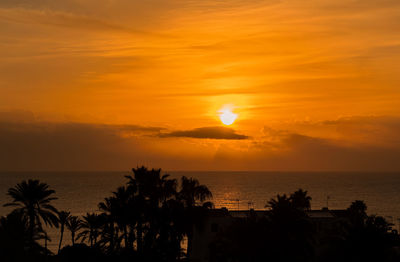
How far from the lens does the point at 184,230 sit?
73688 mm

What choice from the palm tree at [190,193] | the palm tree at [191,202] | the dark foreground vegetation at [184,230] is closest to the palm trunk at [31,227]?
the dark foreground vegetation at [184,230]

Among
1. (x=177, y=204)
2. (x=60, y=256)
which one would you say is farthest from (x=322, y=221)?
(x=60, y=256)

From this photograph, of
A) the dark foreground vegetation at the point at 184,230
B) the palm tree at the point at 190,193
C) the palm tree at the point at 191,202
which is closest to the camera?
the dark foreground vegetation at the point at 184,230

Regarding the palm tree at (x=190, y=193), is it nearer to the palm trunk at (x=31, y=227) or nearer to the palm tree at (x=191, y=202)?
the palm tree at (x=191, y=202)

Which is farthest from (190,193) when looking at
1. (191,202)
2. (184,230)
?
(184,230)

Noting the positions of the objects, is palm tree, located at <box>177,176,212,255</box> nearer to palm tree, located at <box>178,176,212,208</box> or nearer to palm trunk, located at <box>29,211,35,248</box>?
palm tree, located at <box>178,176,212,208</box>

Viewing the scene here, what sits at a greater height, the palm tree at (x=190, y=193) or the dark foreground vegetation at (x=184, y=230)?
the palm tree at (x=190, y=193)

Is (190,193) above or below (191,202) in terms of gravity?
above

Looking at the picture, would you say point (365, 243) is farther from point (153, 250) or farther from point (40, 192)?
point (40, 192)

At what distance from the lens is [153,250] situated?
62.9 m

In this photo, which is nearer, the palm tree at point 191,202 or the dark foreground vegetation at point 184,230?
the dark foreground vegetation at point 184,230

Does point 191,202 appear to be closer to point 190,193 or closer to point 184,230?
point 190,193

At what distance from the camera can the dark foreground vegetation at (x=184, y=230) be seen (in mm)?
51031

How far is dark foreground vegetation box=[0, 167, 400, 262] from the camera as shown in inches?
2009
